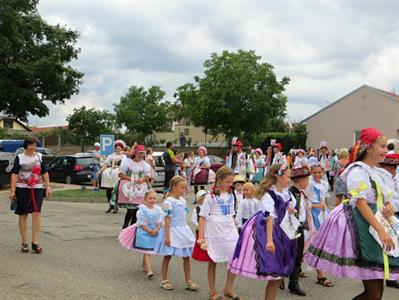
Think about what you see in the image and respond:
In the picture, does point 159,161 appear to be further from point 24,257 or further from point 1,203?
point 24,257

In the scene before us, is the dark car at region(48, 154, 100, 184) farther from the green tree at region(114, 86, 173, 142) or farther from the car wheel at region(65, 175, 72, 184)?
the green tree at region(114, 86, 173, 142)

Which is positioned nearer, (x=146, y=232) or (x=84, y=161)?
(x=146, y=232)

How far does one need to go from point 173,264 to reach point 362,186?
14.1 ft

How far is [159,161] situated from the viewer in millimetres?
22984

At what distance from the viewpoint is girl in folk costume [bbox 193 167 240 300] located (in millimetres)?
6414

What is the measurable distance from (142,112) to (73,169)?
49441mm

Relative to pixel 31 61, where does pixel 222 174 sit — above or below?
below

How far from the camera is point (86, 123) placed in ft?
149

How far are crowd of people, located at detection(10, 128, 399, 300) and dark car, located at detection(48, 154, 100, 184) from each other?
1521cm

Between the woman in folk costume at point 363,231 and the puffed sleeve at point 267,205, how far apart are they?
0.64 m

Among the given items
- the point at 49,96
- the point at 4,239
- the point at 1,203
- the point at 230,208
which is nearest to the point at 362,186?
the point at 230,208

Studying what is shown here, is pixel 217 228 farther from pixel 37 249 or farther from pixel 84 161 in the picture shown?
pixel 84 161

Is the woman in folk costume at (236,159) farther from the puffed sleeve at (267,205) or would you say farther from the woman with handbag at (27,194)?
the puffed sleeve at (267,205)

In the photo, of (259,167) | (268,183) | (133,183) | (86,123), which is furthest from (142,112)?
(268,183)
